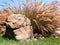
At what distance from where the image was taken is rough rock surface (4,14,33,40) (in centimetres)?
862

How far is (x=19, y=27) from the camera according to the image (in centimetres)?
880

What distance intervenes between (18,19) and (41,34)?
1129 millimetres

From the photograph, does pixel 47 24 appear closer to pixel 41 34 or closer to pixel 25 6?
Result: pixel 41 34

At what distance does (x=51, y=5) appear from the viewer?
956 cm

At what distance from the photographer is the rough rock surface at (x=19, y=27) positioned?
8617mm

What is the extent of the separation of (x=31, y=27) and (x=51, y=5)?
3.62 ft

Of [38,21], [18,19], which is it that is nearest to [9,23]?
[18,19]

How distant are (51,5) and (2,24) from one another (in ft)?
6.18

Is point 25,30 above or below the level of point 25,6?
below

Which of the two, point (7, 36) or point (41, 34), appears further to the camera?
point (41, 34)

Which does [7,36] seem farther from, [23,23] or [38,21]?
[38,21]

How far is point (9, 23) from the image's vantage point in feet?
28.6

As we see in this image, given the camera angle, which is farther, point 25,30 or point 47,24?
point 47,24

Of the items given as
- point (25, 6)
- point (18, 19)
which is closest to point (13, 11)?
point (25, 6)
